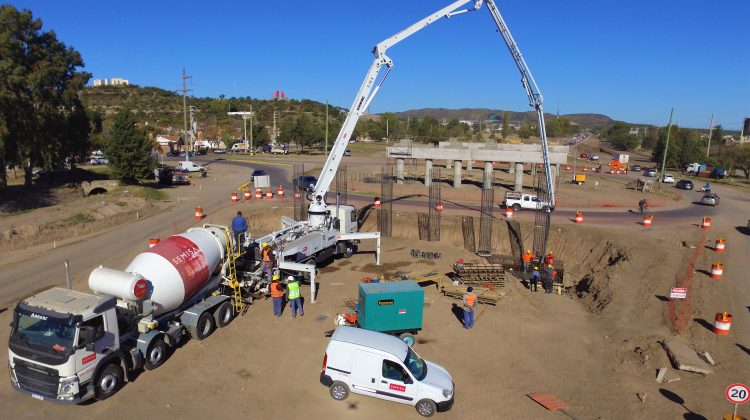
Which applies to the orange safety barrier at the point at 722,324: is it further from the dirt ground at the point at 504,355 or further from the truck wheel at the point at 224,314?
the truck wheel at the point at 224,314

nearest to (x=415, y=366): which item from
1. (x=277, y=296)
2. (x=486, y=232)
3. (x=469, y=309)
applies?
(x=469, y=309)

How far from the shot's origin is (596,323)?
61.0 feet

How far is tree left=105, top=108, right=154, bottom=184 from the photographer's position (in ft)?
148

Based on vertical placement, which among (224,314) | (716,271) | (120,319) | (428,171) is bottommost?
(224,314)

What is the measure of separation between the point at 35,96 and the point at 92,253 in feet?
74.9

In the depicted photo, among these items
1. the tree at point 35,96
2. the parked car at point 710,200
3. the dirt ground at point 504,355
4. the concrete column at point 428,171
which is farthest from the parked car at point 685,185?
the tree at point 35,96

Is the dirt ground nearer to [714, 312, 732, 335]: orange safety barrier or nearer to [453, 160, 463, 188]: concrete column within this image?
[714, 312, 732, 335]: orange safety barrier

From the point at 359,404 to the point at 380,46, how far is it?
57.4 ft

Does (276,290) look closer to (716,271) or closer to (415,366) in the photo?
(415,366)

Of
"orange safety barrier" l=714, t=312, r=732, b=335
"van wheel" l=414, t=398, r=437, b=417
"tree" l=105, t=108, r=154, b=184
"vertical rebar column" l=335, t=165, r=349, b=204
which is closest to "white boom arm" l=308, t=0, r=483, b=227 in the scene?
"vertical rebar column" l=335, t=165, r=349, b=204

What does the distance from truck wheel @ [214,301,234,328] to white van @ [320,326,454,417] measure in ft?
18.2

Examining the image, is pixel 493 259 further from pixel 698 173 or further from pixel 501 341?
pixel 698 173

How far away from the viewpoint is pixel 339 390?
12.2 meters

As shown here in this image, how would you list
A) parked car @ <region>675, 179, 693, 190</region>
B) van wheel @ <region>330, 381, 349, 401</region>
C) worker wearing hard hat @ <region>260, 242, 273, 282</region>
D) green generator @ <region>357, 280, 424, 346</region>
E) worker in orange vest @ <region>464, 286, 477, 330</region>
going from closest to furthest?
van wheel @ <region>330, 381, 349, 401</region>
green generator @ <region>357, 280, 424, 346</region>
worker in orange vest @ <region>464, 286, 477, 330</region>
worker wearing hard hat @ <region>260, 242, 273, 282</region>
parked car @ <region>675, 179, 693, 190</region>
